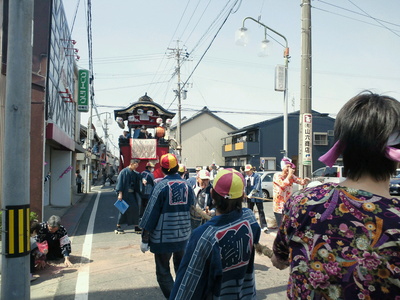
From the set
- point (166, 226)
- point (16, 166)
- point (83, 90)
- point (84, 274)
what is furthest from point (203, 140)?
point (16, 166)

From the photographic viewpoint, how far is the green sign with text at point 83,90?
693 inches

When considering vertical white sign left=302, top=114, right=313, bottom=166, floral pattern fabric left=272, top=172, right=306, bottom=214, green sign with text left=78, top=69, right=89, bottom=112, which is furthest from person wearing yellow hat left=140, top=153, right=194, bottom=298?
green sign with text left=78, top=69, right=89, bottom=112

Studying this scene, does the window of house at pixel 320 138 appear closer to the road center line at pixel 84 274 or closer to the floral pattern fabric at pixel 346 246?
the road center line at pixel 84 274

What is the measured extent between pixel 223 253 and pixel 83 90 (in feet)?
57.2

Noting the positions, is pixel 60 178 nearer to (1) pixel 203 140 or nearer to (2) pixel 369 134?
(2) pixel 369 134

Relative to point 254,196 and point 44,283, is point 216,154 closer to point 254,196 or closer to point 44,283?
point 254,196

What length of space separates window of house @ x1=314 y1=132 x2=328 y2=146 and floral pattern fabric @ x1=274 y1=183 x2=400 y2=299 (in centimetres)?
3402

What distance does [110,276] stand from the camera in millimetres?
5336

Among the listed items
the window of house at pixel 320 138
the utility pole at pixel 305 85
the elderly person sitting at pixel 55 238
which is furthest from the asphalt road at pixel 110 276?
the window of house at pixel 320 138

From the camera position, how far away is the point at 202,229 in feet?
7.07

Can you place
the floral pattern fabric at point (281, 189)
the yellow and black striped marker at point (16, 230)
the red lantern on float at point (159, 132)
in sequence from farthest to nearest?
the red lantern on float at point (159, 132) < the floral pattern fabric at point (281, 189) < the yellow and black striped marker at point (16, 230)

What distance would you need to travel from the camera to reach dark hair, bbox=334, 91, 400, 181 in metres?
1.38

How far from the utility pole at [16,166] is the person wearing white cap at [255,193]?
6227mm

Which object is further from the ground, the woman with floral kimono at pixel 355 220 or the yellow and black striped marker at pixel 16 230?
the woman with floral kimono at pixel 355 220
